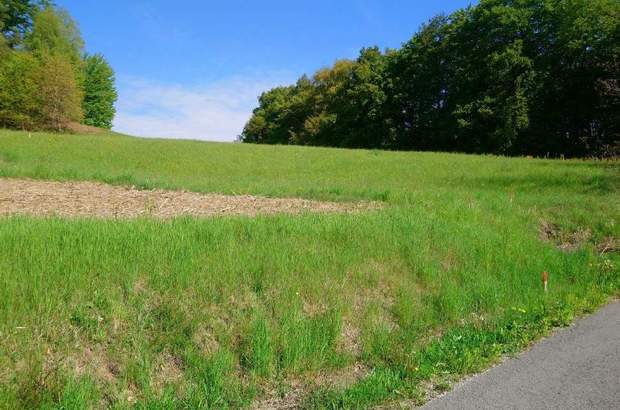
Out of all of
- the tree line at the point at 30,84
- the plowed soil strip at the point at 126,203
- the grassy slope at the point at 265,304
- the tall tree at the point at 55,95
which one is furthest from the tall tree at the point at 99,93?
the grassy slope at the point at 265,304

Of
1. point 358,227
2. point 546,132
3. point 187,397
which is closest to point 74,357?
point 187,397

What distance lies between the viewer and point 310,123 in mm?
75000

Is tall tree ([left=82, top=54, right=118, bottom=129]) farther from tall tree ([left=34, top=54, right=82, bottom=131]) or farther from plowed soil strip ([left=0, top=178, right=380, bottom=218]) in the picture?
plowed soil strip ([left=0, top=178, right=380, bottom=218])

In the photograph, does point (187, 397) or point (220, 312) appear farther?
point (220, 312)

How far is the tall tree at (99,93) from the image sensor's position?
86938 millimetres

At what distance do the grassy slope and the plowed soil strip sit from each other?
6.81 feet

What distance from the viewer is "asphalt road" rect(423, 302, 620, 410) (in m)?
4.51

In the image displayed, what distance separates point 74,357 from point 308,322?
2.44 meters

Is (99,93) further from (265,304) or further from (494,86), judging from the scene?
(265,304)

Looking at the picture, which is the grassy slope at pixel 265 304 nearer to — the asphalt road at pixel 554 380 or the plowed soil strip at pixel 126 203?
the asphalt road at pixel 554 380

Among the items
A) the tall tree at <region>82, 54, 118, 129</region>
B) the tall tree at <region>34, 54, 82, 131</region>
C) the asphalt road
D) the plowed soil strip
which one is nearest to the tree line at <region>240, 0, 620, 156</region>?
the plowed soil strip

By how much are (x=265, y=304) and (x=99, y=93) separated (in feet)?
308

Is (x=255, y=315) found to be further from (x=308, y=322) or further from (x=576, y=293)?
(x=576, y=293)

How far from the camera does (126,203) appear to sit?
11188 millimetres
